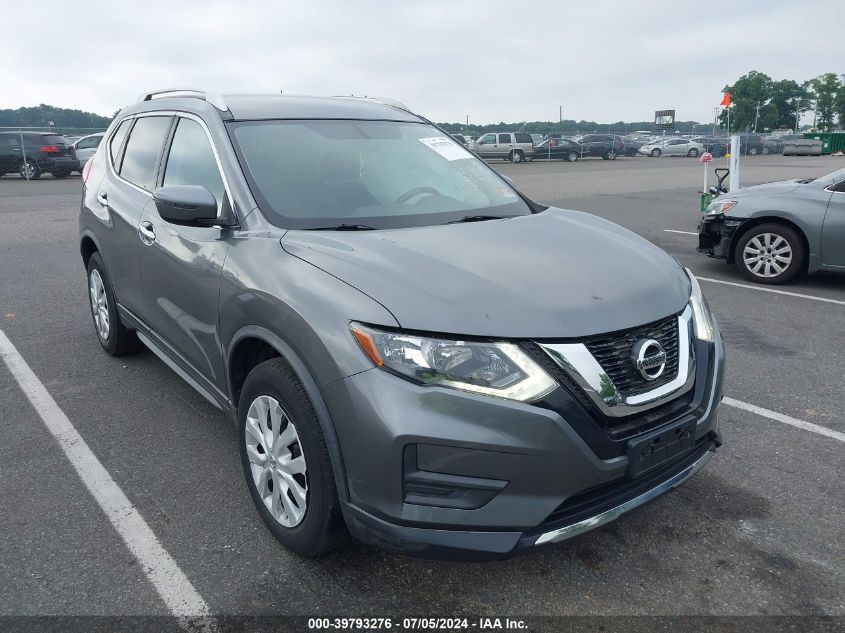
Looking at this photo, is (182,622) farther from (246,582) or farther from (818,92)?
(818,92)

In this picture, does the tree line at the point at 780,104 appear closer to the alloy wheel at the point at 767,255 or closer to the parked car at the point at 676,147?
the parked car at the point at 676,147

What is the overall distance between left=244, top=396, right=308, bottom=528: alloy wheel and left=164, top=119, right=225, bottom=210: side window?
996 millimetres

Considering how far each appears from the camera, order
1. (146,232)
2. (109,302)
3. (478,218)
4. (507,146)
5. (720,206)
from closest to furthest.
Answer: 1. (478,218)
2. (146,232)
3. (109,302)
4. (720,206)
5. (507,146)

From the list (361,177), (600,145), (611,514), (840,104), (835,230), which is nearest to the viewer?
(611,514)

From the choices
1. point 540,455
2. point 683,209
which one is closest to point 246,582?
point 540,455

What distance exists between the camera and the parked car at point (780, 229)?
7.40m

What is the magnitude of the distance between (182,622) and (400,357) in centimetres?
123

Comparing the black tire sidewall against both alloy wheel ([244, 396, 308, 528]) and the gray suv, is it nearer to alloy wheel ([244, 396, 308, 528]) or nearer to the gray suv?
the gray suv

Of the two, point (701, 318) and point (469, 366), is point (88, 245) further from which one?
point (701, 318)

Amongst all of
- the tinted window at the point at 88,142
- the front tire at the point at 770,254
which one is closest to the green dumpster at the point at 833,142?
the tinted window at the point at 88,142

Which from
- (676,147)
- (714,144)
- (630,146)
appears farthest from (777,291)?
(714,144)

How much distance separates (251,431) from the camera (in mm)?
2967

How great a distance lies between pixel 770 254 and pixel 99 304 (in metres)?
6.64

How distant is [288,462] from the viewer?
275 cm
